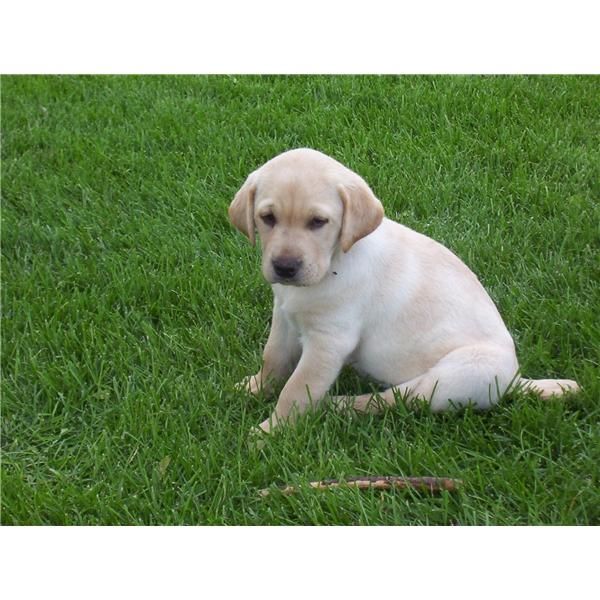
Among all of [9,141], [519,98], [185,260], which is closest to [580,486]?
[185,260]

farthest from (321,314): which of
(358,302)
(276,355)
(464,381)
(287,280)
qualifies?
(464,381)

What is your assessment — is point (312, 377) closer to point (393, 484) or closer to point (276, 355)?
point (276, 355)

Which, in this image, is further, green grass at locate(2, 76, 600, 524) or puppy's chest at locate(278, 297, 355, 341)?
puppy's chest at locate(278, 297, 355, 341)

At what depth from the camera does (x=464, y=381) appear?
3.35 metres

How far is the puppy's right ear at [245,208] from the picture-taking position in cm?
329

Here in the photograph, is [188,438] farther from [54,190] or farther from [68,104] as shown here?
[68,104]

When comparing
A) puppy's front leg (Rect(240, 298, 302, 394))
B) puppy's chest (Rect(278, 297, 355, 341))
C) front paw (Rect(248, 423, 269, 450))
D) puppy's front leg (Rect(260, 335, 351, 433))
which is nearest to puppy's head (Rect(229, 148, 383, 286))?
puppy's chest (Rect(278, 297, 355, 341))

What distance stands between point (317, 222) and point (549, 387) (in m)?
1.26

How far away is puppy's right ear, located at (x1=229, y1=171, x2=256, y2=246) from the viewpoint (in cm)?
329

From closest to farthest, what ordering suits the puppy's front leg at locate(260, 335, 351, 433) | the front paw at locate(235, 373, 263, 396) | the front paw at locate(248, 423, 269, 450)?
the front paw at locate(248, 423, 269, 450), the puppy's front leg at locate(260, 335, 351, 433), the front paw at locate(235, 373, 263, 396)

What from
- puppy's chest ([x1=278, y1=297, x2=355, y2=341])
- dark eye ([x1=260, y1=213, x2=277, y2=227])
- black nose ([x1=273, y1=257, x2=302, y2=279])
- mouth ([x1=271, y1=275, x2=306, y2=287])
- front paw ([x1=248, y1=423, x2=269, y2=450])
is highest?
dark eye ([x1=260, y1=213, x2=277, y2=227])

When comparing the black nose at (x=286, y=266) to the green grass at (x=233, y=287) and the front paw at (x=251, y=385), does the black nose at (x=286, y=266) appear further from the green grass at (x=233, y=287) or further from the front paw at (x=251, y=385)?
the front paw at (x=251, y=385)

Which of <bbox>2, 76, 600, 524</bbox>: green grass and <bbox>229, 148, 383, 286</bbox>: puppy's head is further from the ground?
<bbox>229, 148, 383, 286</bbox>: puppy's head

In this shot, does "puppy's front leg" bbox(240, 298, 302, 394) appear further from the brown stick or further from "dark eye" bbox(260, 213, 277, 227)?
the brown stick
